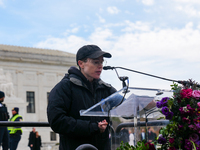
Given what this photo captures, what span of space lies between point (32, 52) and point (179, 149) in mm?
41905

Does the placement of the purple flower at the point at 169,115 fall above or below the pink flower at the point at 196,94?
below

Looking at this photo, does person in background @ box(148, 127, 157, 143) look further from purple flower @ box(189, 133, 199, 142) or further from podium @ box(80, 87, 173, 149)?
purple flower @ box(189, 133, 199, 142)

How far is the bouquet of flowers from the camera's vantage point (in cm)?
219

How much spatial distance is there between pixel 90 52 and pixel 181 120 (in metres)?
1.32

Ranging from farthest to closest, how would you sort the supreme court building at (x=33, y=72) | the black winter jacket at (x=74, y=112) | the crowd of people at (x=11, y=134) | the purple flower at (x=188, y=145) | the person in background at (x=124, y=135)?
the supreme court building at (x=33, y=72) → the crowd of people at (x=11, y=134) → the black winter jacket at (x=74, y=112) → the person in background at (x=124, y=135) → the purple flower at (x=188, y=145)

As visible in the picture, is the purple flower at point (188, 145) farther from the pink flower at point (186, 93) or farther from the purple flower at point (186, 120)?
the pink flower at point (186, 93)

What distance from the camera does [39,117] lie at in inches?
1662

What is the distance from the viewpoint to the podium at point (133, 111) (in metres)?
2.46

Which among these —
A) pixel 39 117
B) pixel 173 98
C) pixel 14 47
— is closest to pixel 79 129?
pixel 173 98

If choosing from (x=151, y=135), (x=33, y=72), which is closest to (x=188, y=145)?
(x=151, y=135)

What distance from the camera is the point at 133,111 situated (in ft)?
8.21

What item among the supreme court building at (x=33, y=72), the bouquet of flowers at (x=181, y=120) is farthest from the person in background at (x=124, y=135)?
the supreme court building at (x=33, y=72)

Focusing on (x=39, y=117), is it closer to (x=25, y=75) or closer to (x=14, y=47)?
(x=25, y=75)

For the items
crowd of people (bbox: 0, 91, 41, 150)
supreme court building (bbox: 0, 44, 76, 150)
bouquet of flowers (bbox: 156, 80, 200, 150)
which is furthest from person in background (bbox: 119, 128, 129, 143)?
supreme court building (bbox: 0, 44, 76, 150)
